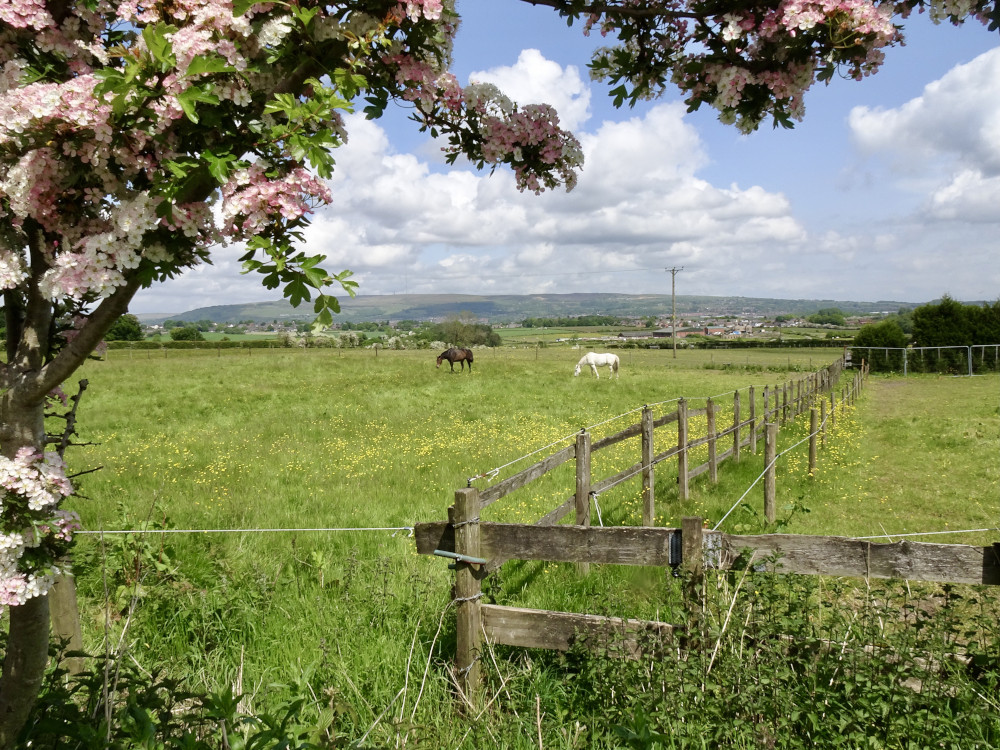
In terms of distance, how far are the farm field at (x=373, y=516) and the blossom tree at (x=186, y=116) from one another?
918 mm

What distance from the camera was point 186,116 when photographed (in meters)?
A: 2.10

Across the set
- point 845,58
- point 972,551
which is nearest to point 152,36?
point 845,58

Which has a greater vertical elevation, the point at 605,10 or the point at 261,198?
the point at 605,10

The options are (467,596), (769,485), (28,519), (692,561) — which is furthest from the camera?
(769,485)

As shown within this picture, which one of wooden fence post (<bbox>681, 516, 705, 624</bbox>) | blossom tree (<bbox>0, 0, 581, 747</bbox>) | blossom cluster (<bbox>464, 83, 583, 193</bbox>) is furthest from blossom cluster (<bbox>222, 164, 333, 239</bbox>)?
wooden fence post (<bbox>681, 516, 705, 624</bbox>)

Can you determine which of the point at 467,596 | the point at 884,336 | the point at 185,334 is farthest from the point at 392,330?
the point at 185,334

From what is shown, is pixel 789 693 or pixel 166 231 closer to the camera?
pixel 166 231

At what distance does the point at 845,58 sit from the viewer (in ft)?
7.86

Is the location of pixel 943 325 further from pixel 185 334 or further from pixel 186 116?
pixel 185 334

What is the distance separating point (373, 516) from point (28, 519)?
6540 mm

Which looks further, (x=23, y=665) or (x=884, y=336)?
(x=884, y=336)

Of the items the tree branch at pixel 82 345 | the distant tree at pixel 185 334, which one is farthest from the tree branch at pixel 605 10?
the distant tree at pixel 185 334

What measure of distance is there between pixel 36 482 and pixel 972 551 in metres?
4.69

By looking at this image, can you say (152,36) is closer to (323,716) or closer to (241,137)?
(241,137)
